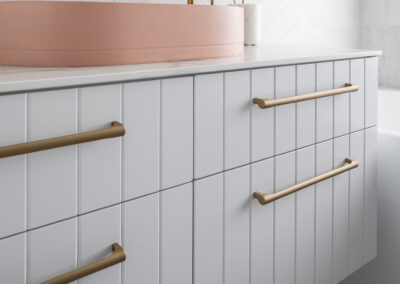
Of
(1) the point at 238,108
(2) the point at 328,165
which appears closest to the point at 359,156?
(2) the point at 328,165

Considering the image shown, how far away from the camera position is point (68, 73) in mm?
753

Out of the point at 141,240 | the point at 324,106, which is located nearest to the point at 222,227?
the point at 141,240

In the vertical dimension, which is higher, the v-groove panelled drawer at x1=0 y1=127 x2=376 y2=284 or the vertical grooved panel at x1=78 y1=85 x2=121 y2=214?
the vertical grooved panel at x1=78 y1=85 x2=121 y2=214

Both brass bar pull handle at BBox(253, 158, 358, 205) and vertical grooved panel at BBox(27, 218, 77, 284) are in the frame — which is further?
brass bar pull handle at BBox(253, 158, 358, 205)

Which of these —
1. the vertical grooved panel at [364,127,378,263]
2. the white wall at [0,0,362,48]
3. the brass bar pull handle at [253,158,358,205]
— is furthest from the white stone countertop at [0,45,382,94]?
the white wall at [0,0,362,48]

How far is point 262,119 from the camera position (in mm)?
1012

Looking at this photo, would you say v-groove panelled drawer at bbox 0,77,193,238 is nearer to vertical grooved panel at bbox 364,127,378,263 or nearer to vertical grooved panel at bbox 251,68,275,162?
vertical grooved panel at bbox 251,68,275,162

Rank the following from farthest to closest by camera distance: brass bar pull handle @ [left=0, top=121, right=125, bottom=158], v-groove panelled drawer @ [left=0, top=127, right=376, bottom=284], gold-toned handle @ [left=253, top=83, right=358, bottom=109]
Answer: gold-toned handle @ [left=253, top=83, right=358, bottom=109] → v-groove panelled drawer @ [left=0, top=127, right=376, bottom=284] → brass bar pull handle @ [left=0, top=121, right=125, bottom=158]

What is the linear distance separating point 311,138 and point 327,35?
1.27 metres

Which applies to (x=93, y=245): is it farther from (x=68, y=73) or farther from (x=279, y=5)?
(x=279, y=5)

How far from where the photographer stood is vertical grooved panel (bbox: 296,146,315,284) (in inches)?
44.5

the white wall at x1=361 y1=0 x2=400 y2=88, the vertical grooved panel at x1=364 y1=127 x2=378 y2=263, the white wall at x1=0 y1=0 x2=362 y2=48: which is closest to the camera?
the vertical grooved panel at x1=364 y1=127 x2=378 y2=263

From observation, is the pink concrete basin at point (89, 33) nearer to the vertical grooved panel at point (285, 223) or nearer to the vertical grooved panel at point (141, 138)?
the vertical grooved panel at point (141, 138)

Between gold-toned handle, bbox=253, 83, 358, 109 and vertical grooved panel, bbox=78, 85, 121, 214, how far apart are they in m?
0.32
